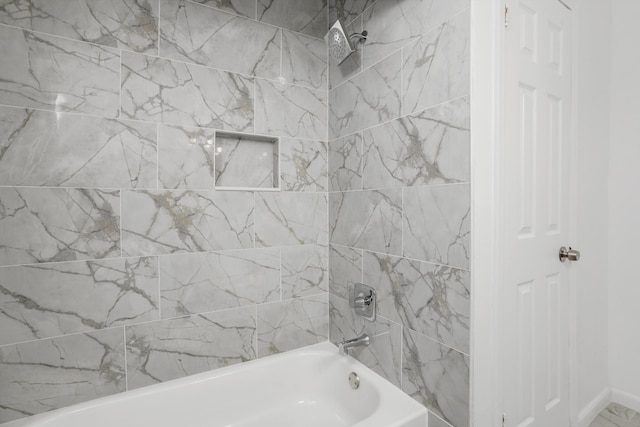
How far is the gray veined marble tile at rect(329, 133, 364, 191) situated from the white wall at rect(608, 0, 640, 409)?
143 cm

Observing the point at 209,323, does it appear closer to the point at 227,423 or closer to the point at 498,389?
the point at 227,423

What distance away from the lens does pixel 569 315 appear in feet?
5.35

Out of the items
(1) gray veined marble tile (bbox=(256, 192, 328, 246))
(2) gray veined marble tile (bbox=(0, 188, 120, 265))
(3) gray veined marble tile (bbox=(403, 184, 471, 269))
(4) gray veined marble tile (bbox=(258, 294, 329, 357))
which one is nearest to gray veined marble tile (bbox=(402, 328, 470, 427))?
(3) gray veined marble tile (bbox=(403, 184, 471, 269))

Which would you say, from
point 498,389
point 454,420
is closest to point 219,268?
point 454,420

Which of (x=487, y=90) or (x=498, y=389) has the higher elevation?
(x=487, y=90)

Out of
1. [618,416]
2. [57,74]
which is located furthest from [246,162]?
[618,416]

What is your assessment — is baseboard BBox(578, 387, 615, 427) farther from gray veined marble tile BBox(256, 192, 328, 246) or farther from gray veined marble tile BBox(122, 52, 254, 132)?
gray veined marble tile BBox(122, 52, 254, 132)

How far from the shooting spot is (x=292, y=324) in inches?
73.2

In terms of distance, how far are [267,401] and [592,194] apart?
222cm

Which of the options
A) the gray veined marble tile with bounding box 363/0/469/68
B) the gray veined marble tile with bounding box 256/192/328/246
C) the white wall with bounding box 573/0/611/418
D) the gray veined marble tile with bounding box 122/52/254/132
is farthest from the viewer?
the gray veined marble tile with bounding box 256/192/328/246

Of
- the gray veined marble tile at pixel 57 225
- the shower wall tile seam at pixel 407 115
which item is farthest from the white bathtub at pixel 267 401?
the shower wall tile seam at pixel 407 115

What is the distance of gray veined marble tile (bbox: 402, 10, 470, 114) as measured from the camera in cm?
114

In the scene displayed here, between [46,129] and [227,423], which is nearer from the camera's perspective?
[46,129]

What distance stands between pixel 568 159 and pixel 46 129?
2.50 m
